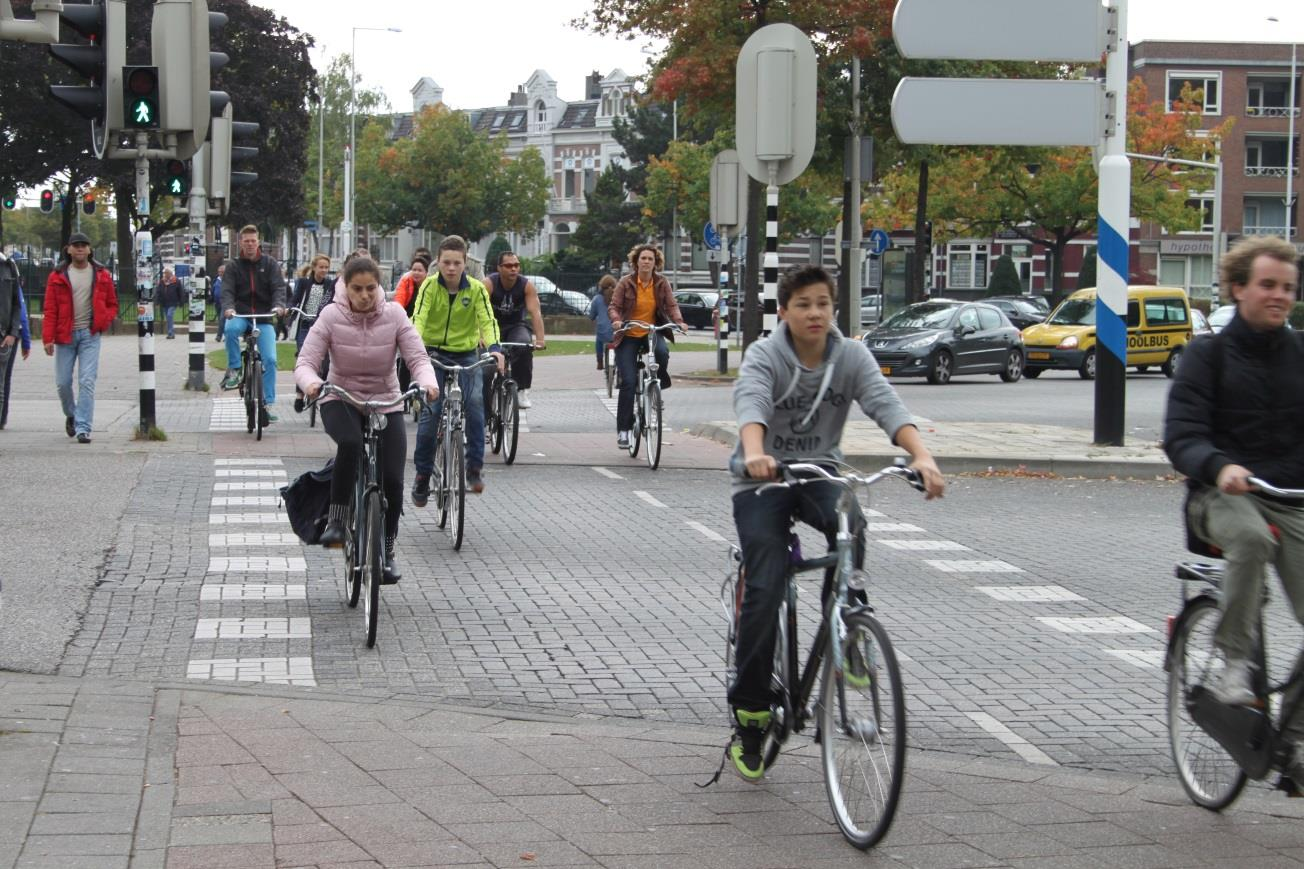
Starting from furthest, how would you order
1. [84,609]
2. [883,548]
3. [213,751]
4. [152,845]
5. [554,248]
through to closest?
[554,248]
[883,548]
[84,609]
[213,751]
[152,845]

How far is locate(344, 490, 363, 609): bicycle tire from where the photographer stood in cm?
838

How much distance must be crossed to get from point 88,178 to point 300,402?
1909 inches

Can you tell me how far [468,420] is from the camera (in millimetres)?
11906

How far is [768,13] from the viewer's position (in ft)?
102

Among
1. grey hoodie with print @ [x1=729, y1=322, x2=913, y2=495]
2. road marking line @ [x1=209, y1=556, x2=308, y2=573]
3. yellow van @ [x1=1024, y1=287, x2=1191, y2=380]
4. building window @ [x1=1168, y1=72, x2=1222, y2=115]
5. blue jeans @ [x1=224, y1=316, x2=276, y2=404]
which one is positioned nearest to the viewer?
grey hoodie with print @ [x1=729, y1=322, x2=913, y2=495]

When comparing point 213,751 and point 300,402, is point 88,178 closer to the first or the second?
point 300,402

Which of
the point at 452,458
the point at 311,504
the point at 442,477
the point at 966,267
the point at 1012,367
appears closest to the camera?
the point at 311,504

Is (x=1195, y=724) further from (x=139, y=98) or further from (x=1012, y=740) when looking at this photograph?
(x=139, y=98)

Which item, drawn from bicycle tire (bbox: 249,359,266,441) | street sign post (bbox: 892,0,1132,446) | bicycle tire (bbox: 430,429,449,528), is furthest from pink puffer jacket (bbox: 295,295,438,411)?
street sign post (bbox: 892,0,1132,446)

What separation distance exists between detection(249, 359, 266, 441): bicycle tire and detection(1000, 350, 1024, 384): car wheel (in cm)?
1785

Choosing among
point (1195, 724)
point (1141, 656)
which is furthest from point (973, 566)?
point (1195, 724)

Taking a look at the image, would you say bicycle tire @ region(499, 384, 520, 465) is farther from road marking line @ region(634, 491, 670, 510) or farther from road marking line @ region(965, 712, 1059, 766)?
road marking line @ region(965, 712, 1059, 766)

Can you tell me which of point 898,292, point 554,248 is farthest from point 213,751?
point 554,248

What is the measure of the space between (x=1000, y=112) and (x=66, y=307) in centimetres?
892
